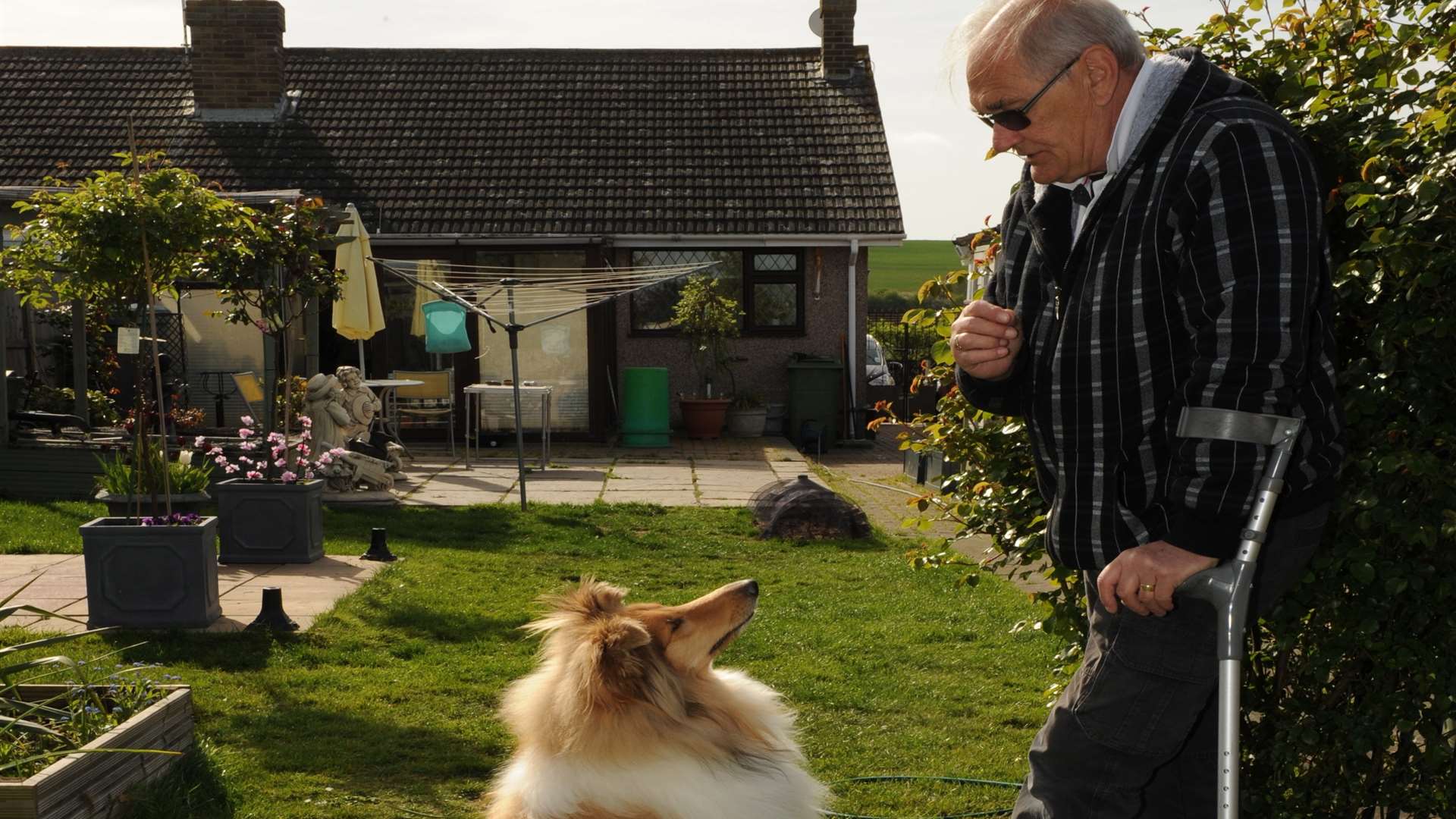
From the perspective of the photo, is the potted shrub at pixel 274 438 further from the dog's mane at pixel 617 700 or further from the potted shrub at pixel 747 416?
the potted shrub at pixel 747 416

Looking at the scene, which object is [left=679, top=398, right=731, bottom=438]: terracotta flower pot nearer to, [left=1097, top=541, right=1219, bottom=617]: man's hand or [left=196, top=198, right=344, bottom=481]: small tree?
[left=196, top=198, right=344, bottom=481]: small tree

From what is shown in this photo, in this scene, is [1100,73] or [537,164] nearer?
[1100,73]

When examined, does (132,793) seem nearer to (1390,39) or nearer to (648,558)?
(1390,39)

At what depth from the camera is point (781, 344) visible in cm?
1630

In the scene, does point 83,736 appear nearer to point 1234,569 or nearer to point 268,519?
point 1234,569

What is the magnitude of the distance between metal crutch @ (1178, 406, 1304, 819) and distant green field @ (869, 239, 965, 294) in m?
39.8

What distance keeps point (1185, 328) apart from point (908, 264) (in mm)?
50216

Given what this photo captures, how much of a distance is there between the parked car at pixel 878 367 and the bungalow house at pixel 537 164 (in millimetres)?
2438

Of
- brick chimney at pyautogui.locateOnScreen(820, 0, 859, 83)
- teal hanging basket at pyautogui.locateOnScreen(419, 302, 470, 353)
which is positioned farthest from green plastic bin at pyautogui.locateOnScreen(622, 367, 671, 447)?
brick chimney at pyautogui.locateOnScreen(820, 0, 859, 83)

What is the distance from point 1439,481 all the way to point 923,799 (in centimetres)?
226

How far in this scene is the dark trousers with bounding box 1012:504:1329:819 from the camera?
214 centimetres

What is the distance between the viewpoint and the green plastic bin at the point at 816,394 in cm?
1555

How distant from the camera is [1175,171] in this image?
2.05 meters

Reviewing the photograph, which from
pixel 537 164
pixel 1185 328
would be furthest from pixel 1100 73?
pixel 537 164
